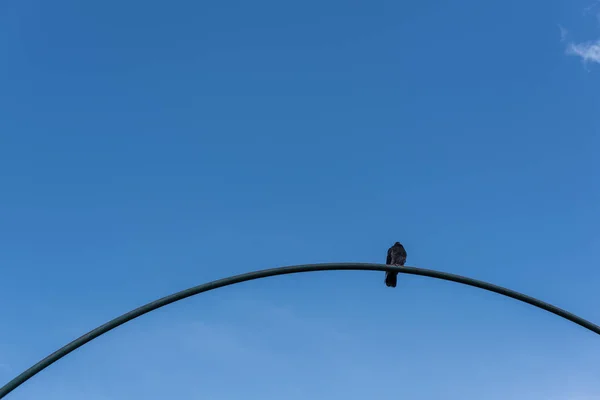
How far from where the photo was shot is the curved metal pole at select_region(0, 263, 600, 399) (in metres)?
6.33

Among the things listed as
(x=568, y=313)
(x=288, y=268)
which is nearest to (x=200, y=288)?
(x=288, y=268)

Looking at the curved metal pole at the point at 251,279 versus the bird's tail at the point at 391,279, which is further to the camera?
the bird's tail at the point at 391,279

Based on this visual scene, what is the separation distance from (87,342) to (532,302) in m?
4.77

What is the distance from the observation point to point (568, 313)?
7.82 meters

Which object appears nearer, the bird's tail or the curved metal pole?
the curved metal pole

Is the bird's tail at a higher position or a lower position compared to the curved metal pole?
higher

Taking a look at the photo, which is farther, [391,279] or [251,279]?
[391,279]

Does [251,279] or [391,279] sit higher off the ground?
[391,279]

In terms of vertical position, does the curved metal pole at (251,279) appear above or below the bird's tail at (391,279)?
below

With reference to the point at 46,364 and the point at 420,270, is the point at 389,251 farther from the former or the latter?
the point at 46,364

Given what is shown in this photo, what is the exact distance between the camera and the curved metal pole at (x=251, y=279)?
6.33 m

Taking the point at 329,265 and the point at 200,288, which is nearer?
the point at 200,288

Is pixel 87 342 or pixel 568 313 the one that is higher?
pixel 568 313

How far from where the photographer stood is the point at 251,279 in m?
7.62
